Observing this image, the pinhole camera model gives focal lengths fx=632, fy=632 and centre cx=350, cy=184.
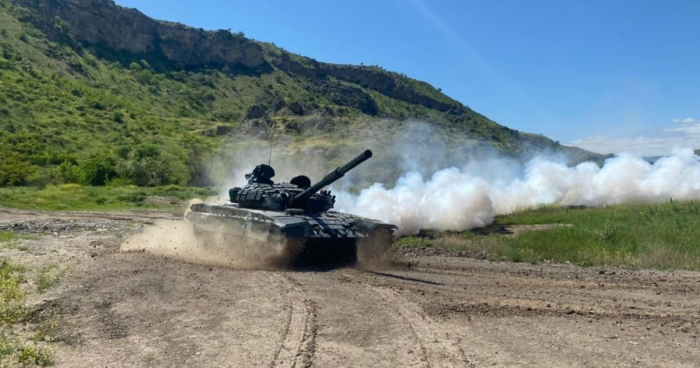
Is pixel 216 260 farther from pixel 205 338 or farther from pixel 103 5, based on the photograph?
pixel 103 5

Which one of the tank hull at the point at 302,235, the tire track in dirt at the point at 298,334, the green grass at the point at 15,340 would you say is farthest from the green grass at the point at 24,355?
the tank hull at the point at 302,235

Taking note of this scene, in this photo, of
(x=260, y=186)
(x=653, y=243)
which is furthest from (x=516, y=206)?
(x=260, y=186)

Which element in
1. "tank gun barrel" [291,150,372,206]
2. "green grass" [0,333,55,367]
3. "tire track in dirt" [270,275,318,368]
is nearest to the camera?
"green grass" [0,333,55,367]

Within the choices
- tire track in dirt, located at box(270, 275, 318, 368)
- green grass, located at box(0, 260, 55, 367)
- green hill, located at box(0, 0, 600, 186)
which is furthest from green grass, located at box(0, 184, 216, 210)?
tire track in dirt, located at box(270, 275, 318, 368)

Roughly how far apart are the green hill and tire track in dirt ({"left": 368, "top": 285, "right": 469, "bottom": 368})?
33651mm

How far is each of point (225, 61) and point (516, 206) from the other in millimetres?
85299

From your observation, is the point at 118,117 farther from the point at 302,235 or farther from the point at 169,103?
the point at 302,235

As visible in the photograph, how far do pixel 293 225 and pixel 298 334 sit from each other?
267 inches

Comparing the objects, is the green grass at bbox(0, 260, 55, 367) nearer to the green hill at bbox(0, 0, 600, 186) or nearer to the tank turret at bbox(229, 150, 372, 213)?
the tank turret at bbox(229, 150, 372, 213)

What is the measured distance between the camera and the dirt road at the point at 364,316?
297 inches

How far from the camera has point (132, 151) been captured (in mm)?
51312

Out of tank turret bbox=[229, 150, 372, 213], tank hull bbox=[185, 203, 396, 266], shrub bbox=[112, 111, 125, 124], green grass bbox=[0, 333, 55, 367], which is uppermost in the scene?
shrub bbox=[112, 111, 125, 124]

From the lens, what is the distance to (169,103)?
86500 mm

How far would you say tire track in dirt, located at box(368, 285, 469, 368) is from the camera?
24.1ft
